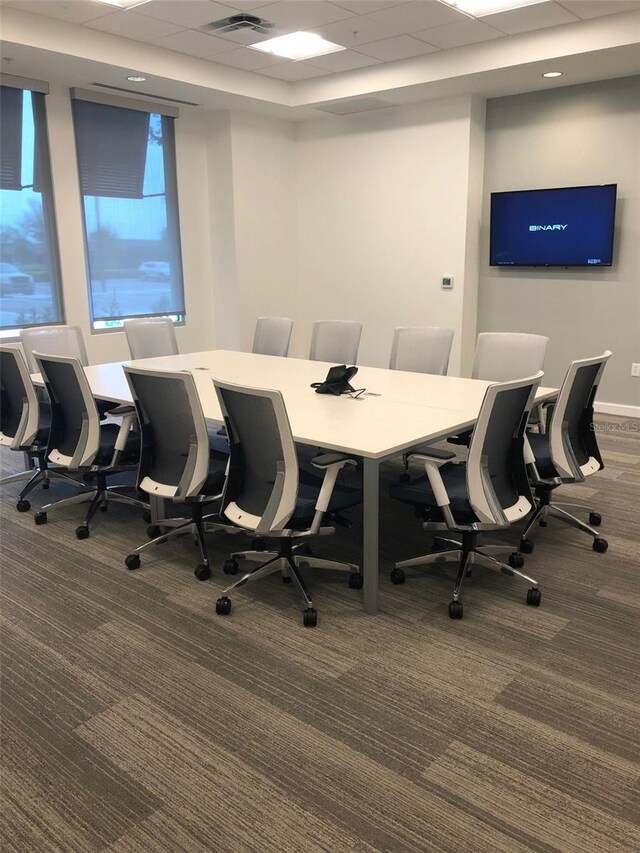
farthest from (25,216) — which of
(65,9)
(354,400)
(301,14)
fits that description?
(354,400)

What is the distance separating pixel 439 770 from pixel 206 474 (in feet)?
5.53

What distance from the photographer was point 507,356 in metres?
4.54

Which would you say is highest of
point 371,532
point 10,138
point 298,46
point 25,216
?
point 298,46

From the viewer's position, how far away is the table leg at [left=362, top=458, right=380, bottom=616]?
2.82m

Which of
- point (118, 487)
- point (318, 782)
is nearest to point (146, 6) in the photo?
point (118, 487)

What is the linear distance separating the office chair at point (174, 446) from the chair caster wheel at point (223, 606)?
36cm

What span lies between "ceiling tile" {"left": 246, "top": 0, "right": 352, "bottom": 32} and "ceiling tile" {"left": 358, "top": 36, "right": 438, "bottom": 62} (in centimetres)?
69

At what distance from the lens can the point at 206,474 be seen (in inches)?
129

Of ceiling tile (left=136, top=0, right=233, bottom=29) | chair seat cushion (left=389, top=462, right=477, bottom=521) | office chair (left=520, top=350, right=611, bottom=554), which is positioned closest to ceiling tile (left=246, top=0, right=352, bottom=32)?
ceiling tile (left=136, top=0, right=233, bottom=29)

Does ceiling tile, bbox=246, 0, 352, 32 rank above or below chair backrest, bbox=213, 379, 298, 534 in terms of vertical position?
above

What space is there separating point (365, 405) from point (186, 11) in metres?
3.27

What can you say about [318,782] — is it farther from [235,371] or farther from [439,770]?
[235,371]

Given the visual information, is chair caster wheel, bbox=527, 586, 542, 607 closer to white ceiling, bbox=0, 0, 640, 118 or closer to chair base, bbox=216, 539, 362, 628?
chair base, bbox=216, 539, 362, 628

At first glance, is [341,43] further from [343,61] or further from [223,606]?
[223,606]
